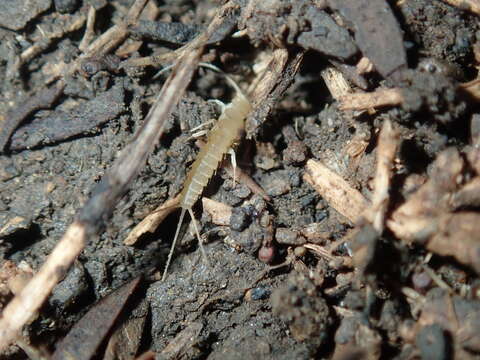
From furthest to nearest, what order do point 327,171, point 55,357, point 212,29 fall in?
point 212,29
point 327,171
point 55,357

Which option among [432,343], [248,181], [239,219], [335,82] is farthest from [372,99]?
[432,343]

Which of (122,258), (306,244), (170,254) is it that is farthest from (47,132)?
(306,244)

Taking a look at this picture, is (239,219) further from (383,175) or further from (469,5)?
(469,5)

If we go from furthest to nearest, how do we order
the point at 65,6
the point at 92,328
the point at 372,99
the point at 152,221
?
the point at 65,6
the point at 152,221
the point at 92,328
the point at 372,99

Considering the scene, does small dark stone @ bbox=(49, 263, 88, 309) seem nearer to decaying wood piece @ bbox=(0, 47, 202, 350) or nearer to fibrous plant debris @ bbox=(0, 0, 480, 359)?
fibrous plant debris @ bbox=(0, 0, 480, 359)

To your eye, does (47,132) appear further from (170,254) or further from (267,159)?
(267,159)

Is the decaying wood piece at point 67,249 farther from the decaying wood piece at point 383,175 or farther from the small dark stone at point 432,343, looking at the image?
the small dark stone at point 432,343
